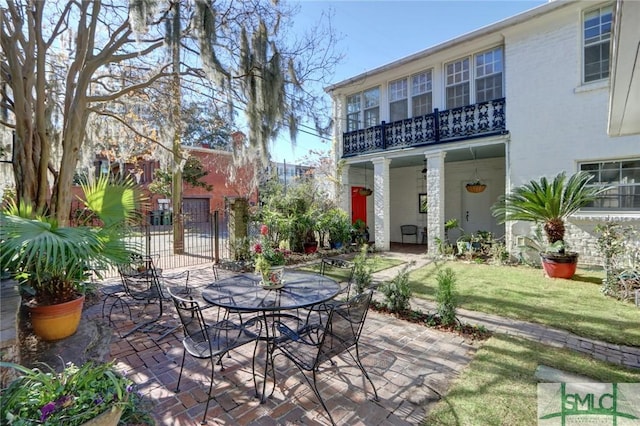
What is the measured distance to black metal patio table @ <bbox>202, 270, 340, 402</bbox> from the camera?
2855mm

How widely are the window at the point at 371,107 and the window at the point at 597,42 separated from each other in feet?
18.8

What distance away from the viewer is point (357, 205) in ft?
41.7

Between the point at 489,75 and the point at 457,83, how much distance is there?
Result: 0.87m

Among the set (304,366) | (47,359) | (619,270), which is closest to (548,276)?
(619,270)

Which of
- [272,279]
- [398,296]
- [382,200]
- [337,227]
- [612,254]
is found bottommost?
[398,296]

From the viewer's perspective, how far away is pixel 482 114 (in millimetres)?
8836

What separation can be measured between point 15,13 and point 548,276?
1082 cm

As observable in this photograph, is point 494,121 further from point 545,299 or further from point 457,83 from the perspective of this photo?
point 545,299

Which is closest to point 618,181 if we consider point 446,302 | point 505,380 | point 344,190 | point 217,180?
point 446,302

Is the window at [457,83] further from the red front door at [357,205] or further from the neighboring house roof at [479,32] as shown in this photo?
the red front door at [357,205]

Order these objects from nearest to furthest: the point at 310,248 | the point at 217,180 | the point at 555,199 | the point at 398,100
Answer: the point at 555,199
the point at 310,248
the point at 398,100
the point at 217,180

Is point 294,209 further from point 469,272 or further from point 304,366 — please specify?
point 304,366

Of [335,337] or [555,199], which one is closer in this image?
[335,337]

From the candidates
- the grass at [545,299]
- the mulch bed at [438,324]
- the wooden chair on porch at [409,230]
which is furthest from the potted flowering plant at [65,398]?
the wooden chair on porch at [409,230]
